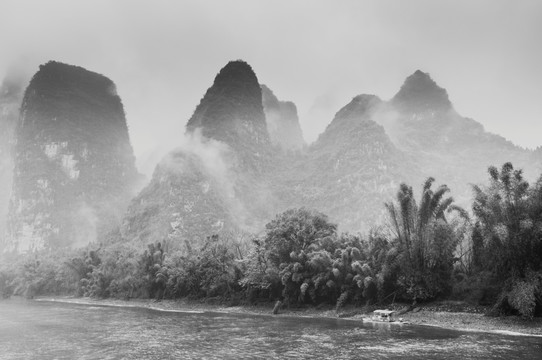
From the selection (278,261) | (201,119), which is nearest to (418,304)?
(278,261)

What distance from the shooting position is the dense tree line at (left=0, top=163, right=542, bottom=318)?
1120 inches

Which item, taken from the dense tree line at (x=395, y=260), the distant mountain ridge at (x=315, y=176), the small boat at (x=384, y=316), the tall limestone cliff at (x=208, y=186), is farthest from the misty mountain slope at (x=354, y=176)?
the small boat at (x=384, y=316)

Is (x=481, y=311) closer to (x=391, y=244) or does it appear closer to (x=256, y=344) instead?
(x=391, y=244)

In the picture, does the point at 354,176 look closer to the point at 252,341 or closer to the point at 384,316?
the point at 384,316

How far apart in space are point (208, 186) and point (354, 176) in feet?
172

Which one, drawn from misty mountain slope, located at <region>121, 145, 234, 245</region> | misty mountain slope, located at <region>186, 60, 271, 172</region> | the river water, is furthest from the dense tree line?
misty mountain slope, located at <region>186, 60, 271, 172</region>

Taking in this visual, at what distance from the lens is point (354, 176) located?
15862cm

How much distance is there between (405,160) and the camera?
169m

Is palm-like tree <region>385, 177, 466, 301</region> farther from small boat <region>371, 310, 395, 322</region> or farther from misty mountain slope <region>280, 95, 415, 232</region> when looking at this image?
misty mountain slope <region>280, 95, 415, 232</region>

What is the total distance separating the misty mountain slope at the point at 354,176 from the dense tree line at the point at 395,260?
3437 inches

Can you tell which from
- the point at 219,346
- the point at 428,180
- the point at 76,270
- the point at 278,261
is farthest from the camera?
the point at 76,270

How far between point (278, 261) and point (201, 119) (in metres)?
155

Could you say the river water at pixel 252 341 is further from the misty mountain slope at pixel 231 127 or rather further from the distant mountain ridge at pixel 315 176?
the misty mountain slope at pixel 231 127

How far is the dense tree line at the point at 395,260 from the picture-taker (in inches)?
1120
